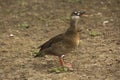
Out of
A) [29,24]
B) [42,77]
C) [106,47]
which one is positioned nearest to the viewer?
[42,77]

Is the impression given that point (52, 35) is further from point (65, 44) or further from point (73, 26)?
point (65, 44)

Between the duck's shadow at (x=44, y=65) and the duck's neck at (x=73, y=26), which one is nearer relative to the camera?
the duck's neck at (x=73, y=26)

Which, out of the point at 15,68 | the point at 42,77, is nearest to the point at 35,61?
the point at 15,68

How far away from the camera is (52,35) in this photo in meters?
11.9

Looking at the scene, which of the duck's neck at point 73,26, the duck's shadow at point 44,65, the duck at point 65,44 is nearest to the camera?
the duck at point 65,44

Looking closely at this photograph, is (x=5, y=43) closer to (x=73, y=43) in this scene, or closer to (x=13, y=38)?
(x=13, y=38)

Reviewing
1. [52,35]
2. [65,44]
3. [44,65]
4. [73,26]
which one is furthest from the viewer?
[52,35]

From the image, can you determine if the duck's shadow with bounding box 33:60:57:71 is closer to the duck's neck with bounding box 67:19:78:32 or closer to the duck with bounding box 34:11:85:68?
the duck with bounding box 34:11:85:68

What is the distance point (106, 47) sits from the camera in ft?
33.6

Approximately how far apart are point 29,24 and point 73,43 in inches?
194

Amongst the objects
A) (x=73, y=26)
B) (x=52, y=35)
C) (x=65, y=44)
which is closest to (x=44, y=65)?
(x=65, y=44)

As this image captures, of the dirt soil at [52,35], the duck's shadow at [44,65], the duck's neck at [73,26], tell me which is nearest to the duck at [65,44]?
the duck's neck at [73,26]

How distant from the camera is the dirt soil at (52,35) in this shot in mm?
8469

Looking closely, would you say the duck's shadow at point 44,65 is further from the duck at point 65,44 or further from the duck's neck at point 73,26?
the duck's neck at point 73,26
